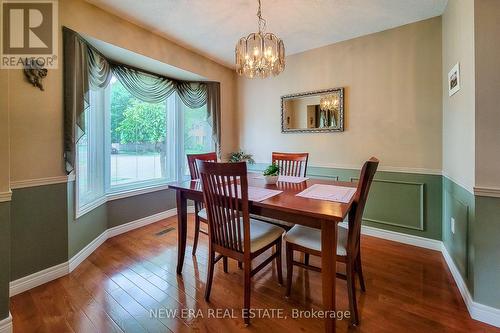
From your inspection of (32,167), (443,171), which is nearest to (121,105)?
(32,167)

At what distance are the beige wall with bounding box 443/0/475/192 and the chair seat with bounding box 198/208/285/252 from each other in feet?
4.63

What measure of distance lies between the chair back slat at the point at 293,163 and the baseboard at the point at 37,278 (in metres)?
2.28

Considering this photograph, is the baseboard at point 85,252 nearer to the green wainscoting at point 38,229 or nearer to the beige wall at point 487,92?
the green wainscoting at point 38,229

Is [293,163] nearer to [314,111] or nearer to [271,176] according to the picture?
[271,176]

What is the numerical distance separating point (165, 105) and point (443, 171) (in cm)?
376

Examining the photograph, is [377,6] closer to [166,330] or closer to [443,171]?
[443,171]

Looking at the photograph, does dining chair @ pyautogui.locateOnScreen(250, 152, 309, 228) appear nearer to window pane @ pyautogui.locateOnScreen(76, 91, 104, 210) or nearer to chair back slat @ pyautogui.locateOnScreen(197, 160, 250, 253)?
chair back slat @ pyautogui.locateOnScreen(197, 160, 250, 253)

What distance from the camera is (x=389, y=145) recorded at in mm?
2818

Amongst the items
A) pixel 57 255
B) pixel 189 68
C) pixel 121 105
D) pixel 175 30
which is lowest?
pixel 57 255

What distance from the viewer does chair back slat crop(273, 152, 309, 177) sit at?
104 inches

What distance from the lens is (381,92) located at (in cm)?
284

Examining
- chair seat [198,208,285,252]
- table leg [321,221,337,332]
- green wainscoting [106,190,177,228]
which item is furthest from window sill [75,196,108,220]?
table leg [321,221,337,332]

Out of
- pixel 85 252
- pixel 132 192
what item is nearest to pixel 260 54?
pixel 132 192
